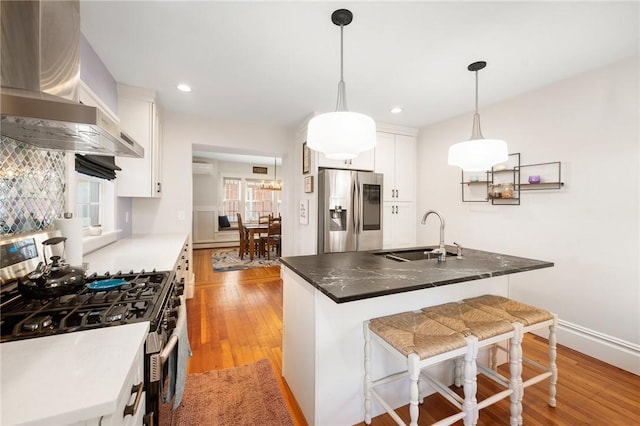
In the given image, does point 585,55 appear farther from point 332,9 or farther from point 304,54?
point 304,54

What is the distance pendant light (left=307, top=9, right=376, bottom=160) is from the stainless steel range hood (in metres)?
0.97

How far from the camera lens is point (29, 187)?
4.47ft

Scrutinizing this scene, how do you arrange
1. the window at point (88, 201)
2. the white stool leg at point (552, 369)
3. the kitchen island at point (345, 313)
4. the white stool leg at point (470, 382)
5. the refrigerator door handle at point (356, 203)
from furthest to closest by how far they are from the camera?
the refrigerator door handle at point (356, 203) → the window at point (88, 201) → the white stool leg at point (552, 369) → the kitchen island at point (345, 313) → the white stool leg at point (470, 382)

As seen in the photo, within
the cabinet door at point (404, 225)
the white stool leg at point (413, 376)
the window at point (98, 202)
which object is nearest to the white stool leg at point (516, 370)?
the white stool leg at point (413, 376)

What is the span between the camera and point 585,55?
208cm

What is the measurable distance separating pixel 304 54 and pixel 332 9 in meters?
0.51

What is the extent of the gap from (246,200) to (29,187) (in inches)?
262

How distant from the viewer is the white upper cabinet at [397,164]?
3.83 meters

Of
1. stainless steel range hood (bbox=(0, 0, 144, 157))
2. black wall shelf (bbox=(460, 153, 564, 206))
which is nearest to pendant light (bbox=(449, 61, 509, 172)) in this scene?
black wall shelf (bbox=(460, 153, 564, 206))

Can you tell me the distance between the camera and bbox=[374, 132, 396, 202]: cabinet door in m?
3.79

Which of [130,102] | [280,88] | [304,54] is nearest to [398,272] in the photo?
[304,54]

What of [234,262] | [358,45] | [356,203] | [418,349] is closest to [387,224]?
[356,203]

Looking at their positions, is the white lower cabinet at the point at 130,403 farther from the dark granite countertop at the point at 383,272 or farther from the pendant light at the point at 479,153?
the pendant light at the point at 479,153

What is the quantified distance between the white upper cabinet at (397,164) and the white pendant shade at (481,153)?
6.11 feet
